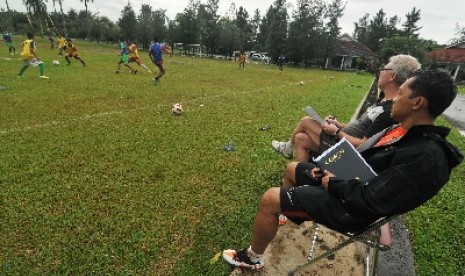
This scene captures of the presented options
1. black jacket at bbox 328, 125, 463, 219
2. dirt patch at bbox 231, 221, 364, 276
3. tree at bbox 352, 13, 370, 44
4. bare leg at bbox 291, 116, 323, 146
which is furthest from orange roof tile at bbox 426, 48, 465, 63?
black jacket at bbox 328, 125, 463, 219

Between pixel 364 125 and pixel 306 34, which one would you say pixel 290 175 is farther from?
pixel 306 34

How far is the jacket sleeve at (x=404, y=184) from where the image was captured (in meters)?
1.86

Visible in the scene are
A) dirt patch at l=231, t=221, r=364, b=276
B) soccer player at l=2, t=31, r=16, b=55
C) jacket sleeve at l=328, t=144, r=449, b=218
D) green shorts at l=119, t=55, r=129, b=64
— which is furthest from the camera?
soccer player at l=2, t=31, r=16, b=55

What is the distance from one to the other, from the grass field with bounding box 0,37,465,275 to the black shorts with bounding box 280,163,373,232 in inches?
37.6

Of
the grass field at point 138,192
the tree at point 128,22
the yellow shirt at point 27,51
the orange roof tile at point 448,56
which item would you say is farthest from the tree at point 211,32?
the grass field at point 138,192

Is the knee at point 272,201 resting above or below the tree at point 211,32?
below

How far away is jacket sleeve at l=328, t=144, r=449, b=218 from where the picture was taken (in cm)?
186

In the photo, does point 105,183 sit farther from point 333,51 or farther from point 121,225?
point 333,51

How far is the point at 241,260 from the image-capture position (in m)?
2.78

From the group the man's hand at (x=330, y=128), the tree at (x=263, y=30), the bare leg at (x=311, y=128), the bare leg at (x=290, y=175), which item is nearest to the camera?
the bare leg at (x=290, y=175)

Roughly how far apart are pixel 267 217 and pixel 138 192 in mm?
2060

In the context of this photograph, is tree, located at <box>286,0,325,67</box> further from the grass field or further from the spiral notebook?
the spiral notebook

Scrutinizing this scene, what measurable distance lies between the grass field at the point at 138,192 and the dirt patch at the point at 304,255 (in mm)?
373

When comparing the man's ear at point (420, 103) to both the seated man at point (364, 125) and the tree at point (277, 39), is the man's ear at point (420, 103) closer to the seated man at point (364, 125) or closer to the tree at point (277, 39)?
the seated man at point (364, 125)
